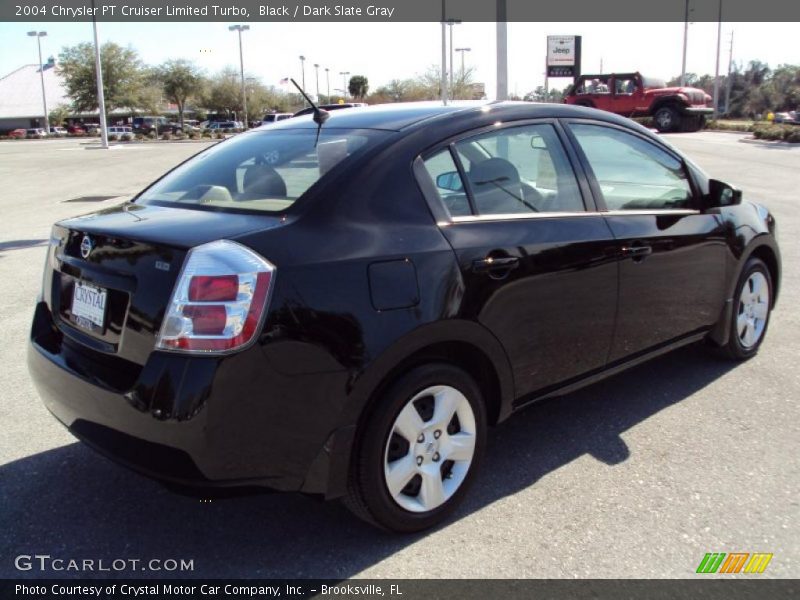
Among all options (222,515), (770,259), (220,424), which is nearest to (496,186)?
(220,424)

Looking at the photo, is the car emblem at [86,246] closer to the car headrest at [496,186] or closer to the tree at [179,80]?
the car headrest at [496,186]

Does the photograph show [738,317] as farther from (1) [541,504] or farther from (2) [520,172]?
(1) [541,504]

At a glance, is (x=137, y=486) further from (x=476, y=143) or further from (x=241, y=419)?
(x=476, y=143)

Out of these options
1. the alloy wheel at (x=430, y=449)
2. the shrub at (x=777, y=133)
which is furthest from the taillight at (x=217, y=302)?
the shrub at (x=777, y=133)

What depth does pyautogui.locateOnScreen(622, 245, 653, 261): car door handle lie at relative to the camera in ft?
11.8

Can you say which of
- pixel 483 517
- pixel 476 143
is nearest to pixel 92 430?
pixel 483 517

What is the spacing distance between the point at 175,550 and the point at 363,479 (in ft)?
2.72

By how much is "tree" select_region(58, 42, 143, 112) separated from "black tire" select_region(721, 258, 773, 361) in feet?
210

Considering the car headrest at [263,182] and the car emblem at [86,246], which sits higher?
the car headrest at [263,182]

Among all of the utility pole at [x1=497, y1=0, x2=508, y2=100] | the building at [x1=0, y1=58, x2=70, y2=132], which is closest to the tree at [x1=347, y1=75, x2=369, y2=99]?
the building at [x1=0, y1=58, x2=70, y2=132]

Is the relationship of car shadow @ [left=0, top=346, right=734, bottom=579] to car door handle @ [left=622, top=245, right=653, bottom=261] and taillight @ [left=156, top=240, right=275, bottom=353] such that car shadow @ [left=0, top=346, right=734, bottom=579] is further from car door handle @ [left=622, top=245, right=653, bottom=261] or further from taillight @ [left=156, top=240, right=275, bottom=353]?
car door handle @ [left=622, top=245, right=653, bottom=261]

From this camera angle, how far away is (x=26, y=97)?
328 ft

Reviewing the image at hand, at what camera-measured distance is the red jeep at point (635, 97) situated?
29.2m

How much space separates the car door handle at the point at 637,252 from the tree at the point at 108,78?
6435 cm
